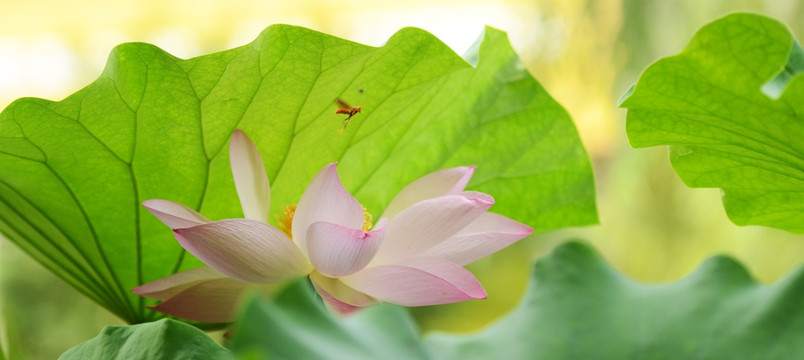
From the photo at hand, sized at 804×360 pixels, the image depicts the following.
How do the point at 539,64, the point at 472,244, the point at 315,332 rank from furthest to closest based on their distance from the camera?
the point at 539,64 < the point at 472,244 < the point at 315,332

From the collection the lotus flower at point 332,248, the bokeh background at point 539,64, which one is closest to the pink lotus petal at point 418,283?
the lotus flower at point 332,248

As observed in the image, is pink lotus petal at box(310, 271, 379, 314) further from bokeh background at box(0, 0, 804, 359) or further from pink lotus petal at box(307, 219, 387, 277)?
bokeh background at box(0, 0, 804, 359)

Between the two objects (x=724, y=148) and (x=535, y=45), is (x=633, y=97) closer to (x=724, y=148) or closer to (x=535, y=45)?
(x=724, y=148)

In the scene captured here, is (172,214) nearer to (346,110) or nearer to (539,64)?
(346,110)

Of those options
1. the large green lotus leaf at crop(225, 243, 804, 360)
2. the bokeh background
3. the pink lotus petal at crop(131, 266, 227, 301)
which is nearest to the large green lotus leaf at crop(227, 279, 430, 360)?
the large green lotus leaf at crop(225, 243, 804, 360)

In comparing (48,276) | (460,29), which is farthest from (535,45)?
(48,276)

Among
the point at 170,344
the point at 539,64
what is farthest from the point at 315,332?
the point at 539,64
